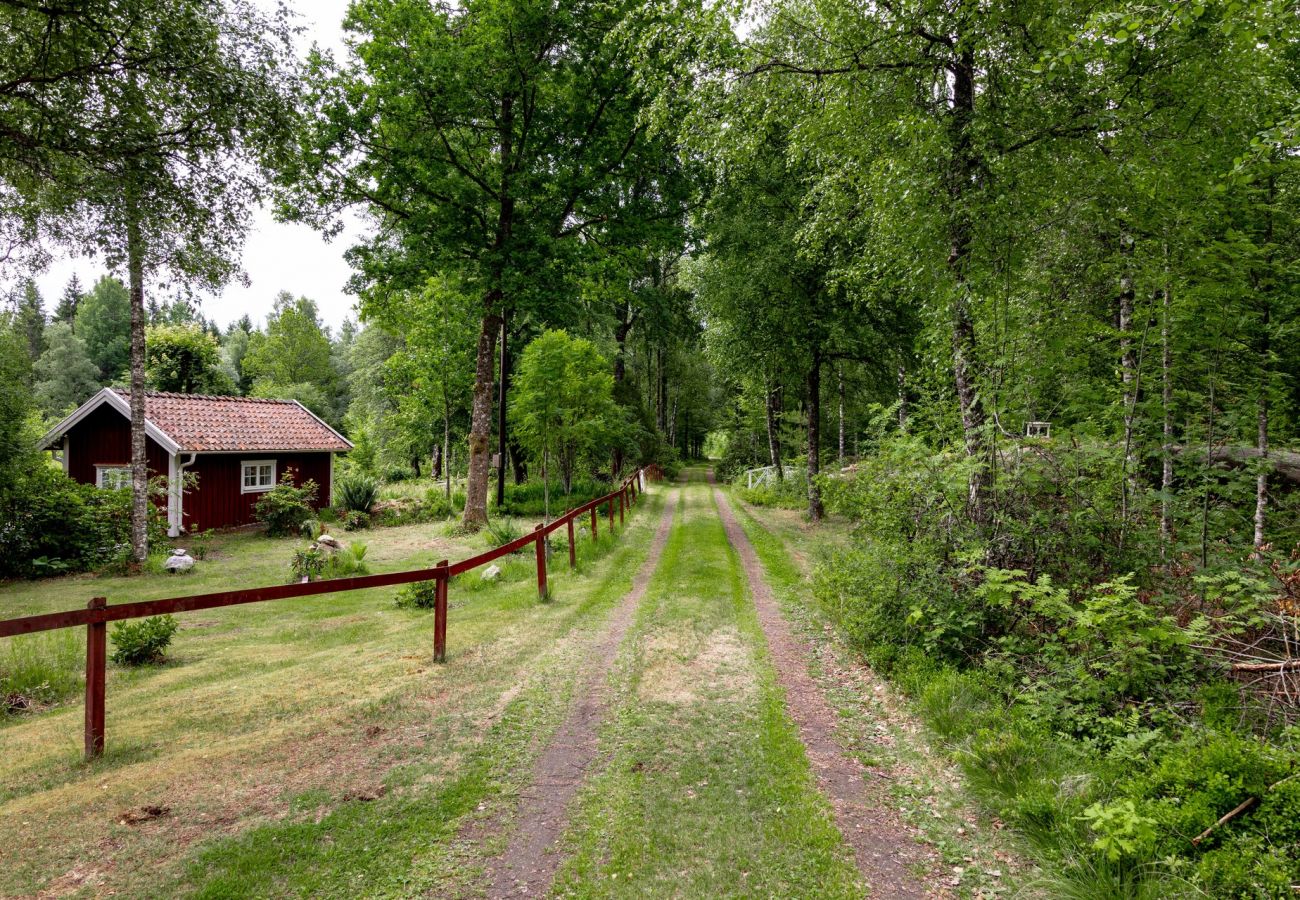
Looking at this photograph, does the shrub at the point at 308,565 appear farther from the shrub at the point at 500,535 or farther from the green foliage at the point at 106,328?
the green foliage at the point at 106,328

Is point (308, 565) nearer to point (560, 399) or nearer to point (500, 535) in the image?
point (500, 535)

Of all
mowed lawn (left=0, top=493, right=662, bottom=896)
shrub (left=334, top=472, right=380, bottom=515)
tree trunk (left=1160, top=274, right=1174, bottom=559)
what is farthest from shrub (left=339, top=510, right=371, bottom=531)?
tree trunk (left=1160, top=274, right=1174, bottom=559)

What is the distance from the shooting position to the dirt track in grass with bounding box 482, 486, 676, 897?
295 centimetres

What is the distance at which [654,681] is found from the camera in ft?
Answer: 18.6

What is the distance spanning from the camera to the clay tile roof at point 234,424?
17344mm

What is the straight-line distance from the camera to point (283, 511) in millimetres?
17750

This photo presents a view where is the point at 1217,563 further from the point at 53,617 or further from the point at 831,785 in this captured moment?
the point at 53,617

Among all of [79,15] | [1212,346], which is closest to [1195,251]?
[1212,346]

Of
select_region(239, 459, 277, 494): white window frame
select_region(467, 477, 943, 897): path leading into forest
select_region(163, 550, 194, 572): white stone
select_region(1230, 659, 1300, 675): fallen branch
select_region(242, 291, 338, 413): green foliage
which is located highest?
select_region(242, 291, 338, 413): green foliage

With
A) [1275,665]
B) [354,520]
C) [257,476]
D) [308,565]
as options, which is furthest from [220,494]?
[1275,665]

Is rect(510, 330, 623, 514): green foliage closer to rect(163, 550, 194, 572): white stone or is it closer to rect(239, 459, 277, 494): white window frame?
rect(163, 550, 194, 572): white stone

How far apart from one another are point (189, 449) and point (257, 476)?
294 centimetres

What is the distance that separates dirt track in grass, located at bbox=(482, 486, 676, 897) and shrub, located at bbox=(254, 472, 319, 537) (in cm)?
1564

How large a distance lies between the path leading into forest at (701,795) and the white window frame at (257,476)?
58.7 ft
